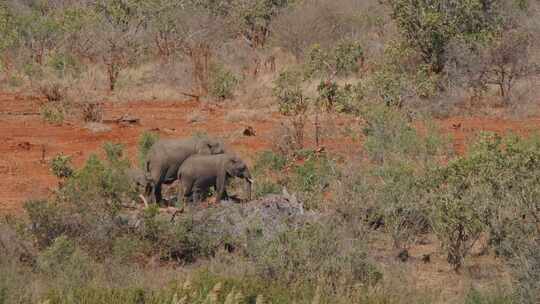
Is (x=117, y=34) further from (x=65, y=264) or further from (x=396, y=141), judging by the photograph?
(x=65, y=264)

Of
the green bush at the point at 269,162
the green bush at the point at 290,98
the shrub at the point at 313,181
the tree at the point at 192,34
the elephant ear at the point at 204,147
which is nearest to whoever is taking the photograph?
the shrub at the point at 313,181

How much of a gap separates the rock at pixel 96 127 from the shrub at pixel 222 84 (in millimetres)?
3889

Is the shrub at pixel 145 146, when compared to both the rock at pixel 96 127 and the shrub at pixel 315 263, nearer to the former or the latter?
the shrub at pixel 315 263

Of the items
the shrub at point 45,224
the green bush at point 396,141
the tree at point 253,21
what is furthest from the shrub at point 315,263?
the tree at point 253,21

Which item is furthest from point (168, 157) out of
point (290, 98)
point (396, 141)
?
point (290, 98)

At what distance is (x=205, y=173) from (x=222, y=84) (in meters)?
10.6

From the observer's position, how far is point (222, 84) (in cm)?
1989

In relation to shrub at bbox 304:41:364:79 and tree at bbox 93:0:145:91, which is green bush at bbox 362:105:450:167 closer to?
shrub at bbox 304:41:364:79

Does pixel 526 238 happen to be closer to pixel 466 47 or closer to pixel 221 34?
pixel 466 47

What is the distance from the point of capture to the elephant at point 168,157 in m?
9.60

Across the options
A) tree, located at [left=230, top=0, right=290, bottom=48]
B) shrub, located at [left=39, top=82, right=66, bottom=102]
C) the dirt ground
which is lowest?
the dirt ground

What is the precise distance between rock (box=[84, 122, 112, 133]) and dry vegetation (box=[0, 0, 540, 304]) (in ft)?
2.23

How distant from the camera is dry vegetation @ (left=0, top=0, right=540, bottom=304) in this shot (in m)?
6.66

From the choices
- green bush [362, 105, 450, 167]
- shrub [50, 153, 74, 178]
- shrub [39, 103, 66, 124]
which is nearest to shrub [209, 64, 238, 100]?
shrub [39, 103, 66, 124]
